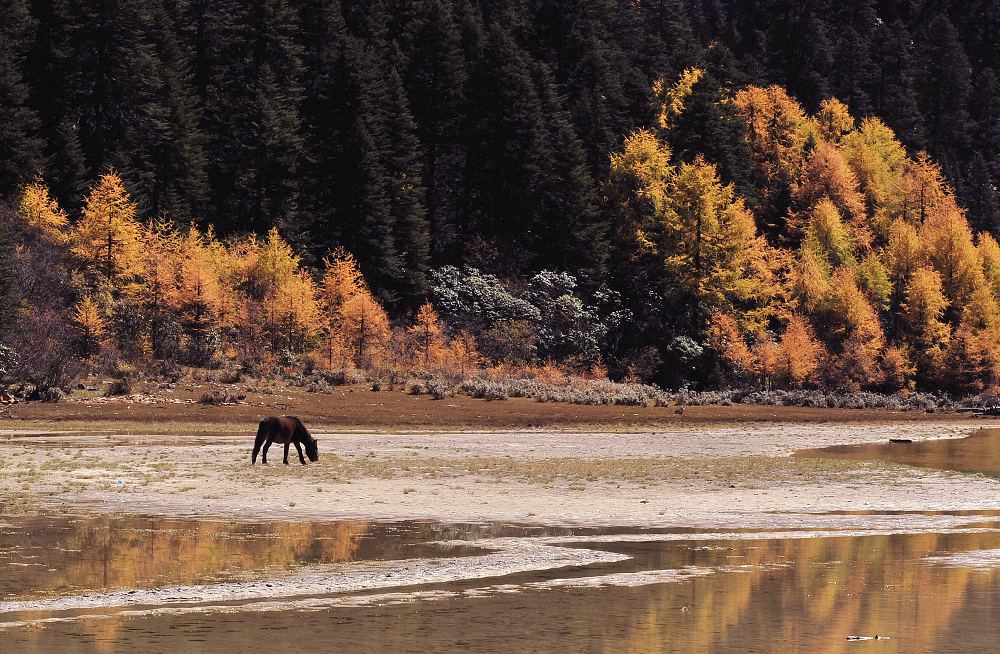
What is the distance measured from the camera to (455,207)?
10356 centimetres

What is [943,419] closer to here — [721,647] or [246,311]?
[246,311]

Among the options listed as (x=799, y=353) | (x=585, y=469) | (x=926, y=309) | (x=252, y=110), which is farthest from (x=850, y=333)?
(x=585, y=469)

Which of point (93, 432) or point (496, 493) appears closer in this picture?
point (496, 493)

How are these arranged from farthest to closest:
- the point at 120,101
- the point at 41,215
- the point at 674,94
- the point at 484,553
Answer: the point at 674,94 < the point at 120,101 < the point at 41,215 < the point at 484,553

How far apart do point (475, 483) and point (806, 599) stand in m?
15.9

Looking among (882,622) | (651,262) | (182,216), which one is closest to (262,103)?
(182,216)

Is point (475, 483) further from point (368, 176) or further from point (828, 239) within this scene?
point (828, 239)

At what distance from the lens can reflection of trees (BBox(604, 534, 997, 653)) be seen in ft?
50.7

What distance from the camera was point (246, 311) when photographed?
77.5m

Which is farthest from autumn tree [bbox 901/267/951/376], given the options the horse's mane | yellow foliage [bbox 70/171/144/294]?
the horse's mane

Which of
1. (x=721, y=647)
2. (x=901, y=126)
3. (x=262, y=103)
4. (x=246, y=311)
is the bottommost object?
(x=721, y=647)

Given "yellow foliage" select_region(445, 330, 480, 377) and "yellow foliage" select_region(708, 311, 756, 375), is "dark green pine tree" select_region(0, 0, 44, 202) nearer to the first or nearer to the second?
"yellow foliage" select_region(445, 330, 480, 377)

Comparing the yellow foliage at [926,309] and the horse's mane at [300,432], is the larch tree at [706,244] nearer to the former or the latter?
the yellow foliage at [926,309]

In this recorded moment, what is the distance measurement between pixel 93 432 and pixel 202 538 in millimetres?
25526
